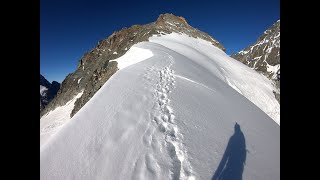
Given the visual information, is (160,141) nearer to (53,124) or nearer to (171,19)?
(53,124)

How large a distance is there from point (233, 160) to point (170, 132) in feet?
5.47

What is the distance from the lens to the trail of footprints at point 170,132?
5.39 m

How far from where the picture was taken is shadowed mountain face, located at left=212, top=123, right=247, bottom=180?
566 centimetres

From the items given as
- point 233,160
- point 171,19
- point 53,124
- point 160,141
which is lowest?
point 160,141

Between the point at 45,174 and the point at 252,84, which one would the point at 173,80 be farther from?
the point at 252,84

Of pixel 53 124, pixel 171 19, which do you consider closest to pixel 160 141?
pixel 53 124

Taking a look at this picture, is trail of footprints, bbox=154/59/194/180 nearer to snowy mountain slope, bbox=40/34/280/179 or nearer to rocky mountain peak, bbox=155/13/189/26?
snowy mountain slope, bbox=40/34/280/179

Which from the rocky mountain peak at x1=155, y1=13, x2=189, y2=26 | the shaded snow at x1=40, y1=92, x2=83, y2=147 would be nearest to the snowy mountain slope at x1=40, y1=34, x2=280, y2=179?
the shaded snow at x1=40, y1=92, x2=83, y2=147

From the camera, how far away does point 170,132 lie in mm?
6602

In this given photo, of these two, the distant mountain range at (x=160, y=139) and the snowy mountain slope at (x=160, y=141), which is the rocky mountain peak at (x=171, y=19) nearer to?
the distant mountain range at (x=160, y=139)
